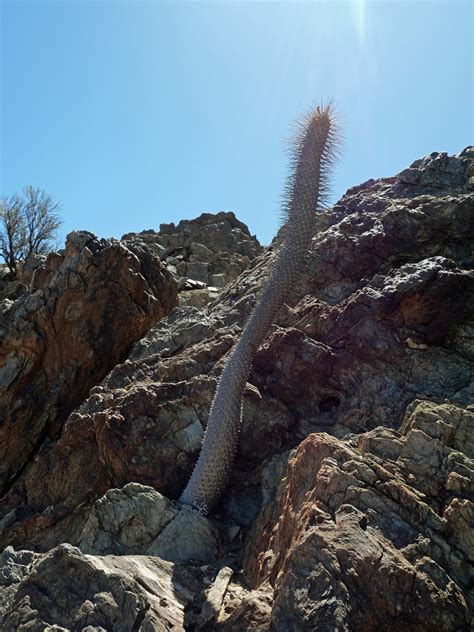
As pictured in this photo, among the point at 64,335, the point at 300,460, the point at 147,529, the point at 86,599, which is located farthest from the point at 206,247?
the point at 86,599

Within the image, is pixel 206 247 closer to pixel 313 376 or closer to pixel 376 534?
pixel 313 376

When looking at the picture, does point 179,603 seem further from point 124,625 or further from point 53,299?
point 53,299

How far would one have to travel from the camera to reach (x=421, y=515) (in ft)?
12.5

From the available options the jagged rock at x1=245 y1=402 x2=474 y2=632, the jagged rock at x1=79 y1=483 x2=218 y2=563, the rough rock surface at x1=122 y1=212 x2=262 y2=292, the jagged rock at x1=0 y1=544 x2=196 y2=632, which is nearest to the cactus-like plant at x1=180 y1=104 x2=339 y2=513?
the jagged rock at x1=79 y1=483 x2=218 y2=563

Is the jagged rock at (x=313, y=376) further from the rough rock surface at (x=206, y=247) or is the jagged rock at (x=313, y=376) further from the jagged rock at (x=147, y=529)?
the rough rock surface at (x=206, y=247)

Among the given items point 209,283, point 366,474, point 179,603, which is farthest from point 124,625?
point 209,283

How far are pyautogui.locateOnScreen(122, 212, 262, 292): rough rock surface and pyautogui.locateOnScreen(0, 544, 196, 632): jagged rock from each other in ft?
52.1

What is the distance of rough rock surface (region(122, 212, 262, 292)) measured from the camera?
23.8 m

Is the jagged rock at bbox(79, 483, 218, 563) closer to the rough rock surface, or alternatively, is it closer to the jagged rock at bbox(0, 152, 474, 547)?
the jagged rock at bbox(0, 152, 474, 547)

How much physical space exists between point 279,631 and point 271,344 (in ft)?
13.6

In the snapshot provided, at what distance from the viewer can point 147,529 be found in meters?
5.39

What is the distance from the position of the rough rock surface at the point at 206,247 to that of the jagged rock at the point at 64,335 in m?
8.61

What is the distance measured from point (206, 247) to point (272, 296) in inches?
885

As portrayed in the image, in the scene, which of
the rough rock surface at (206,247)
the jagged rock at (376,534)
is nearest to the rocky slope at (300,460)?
the jagged rock at (376,534)
